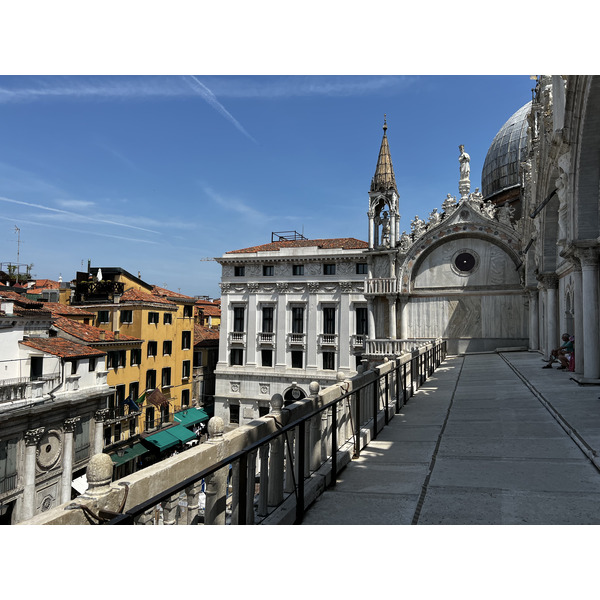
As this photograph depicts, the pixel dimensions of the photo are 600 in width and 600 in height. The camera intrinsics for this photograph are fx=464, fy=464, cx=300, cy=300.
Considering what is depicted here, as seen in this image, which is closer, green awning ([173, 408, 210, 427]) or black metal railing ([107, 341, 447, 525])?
black metal railing ([107, 341, 447, 525])

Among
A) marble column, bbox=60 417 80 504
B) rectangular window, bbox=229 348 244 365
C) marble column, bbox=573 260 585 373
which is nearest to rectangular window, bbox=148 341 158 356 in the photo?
rectangular window, bbox=229 348 244 365

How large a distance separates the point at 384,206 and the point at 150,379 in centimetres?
1783

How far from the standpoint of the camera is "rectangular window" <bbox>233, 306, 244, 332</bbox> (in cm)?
3259

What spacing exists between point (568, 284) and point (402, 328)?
42.8 ft

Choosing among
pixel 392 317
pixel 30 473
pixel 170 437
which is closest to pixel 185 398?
pixel 170 437

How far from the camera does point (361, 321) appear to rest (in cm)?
3003

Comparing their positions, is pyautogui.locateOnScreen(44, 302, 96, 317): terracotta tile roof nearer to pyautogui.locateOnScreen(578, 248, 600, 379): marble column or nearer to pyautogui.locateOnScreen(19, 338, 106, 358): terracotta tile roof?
pyautogui.locateOnScreen(19, 338, 106, 358): terracotta tile roof

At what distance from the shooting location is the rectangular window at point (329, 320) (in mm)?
30625

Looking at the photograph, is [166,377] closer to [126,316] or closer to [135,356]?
[135,356]

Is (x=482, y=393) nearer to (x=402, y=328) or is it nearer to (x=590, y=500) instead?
(x=590, y=500)

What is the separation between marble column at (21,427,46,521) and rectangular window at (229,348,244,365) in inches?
691

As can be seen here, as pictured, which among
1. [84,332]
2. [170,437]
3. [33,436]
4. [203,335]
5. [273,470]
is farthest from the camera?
[203,335]

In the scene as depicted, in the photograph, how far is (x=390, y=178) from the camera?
28.3m

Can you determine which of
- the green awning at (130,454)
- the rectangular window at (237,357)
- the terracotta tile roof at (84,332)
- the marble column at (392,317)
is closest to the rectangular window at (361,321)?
the marble column at (392,317)
